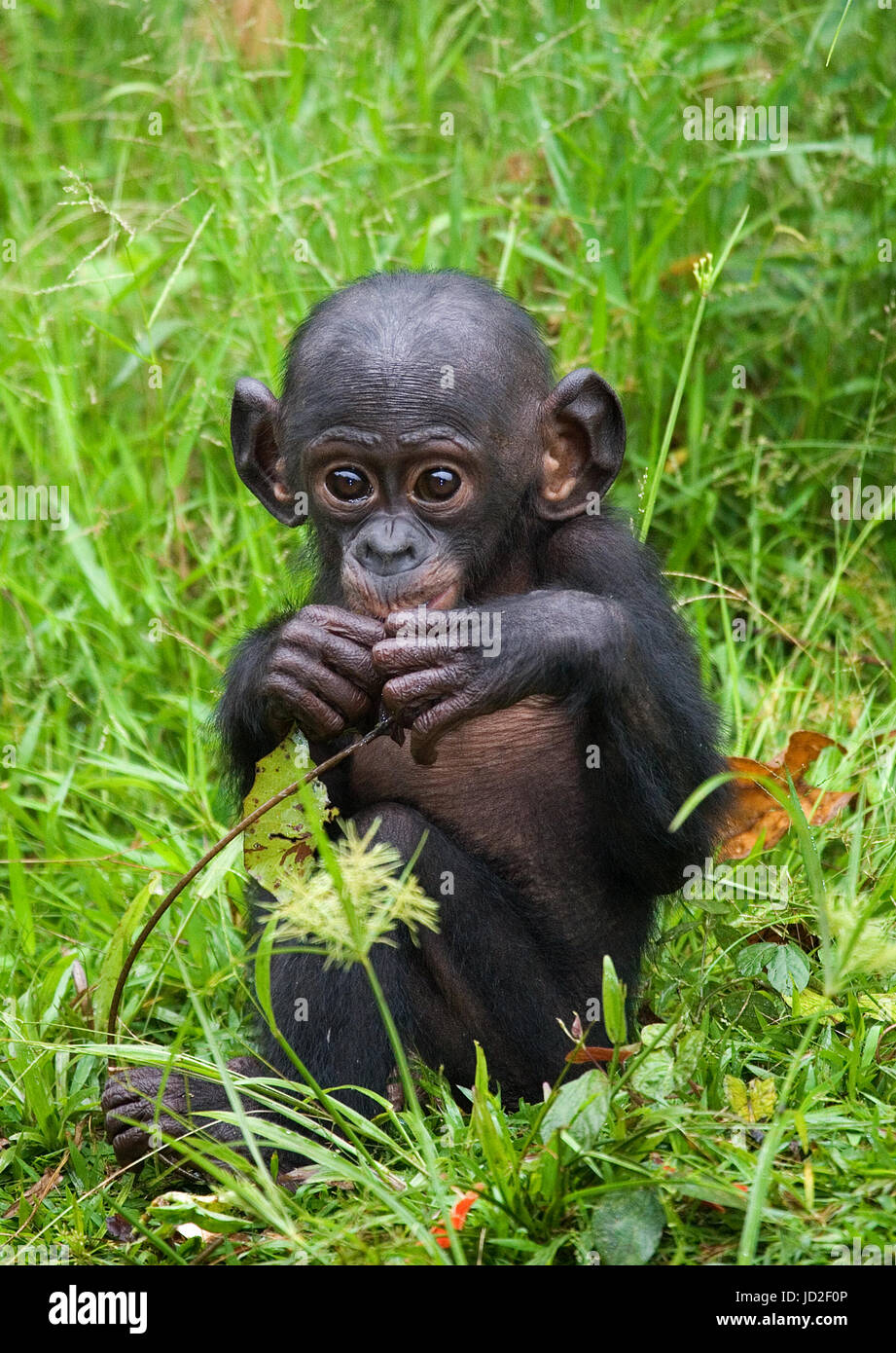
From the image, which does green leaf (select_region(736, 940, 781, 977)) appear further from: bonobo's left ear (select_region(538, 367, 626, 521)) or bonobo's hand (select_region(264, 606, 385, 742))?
bonobo's left ear (select_region(538, 367, 626, 521))

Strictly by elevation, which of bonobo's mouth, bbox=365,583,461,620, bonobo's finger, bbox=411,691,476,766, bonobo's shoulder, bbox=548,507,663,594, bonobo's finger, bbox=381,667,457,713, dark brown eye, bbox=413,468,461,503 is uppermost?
dark brown eye, bbox=413,468,461,503

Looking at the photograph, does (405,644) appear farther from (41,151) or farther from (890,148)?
(41,151)

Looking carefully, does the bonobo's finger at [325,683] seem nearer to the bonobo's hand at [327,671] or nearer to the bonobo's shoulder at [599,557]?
the bonobo's hand at [327,671]

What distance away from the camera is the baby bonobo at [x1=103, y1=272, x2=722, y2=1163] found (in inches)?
170

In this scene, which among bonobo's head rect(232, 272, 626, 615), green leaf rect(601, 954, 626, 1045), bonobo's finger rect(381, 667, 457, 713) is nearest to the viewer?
green leaf rect(601, 954, 626, 1045)

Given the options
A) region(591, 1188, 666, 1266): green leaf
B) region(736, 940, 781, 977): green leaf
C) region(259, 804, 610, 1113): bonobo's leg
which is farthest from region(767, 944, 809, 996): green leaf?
region(591, 1188, 666, 1266): green leaf

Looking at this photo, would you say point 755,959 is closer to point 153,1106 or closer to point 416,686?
point 416,686

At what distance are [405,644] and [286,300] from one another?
352 cm

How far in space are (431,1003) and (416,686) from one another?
41.4 inches

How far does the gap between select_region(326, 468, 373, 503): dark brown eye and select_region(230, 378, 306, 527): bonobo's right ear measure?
416 millimetres

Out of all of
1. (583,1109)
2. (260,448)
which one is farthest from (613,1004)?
(260,448)

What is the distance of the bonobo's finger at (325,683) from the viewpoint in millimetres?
4301

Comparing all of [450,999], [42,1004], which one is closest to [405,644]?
[450,999]

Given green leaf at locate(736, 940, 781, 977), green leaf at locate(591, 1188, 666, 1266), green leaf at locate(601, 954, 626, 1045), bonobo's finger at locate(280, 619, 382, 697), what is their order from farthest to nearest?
green leaf at locate(736, 940, 781, 977)
bonobo's finger at locate(280, 619, 382, 697)
green leaf at locate(601, 954, 626, 1045)
green leaf at locate(591, 1188, 666, 1266)
